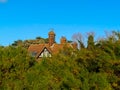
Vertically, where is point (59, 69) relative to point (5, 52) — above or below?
below

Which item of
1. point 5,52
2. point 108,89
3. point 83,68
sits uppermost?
point 5,52

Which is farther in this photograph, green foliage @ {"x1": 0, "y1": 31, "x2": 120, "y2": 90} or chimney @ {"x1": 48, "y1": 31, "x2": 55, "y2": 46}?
chimney @ {"x1": 48, "y1": 31, "x2": 55, "y2": 46}

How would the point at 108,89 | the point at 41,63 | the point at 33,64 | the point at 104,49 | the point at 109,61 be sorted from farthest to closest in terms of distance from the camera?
the point at 33,64 < the point at 41,63 < the point at 104,49 < the point at 109,61 < the point at 108,89

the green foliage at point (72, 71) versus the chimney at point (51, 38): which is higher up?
the chimney at point (51, 38)

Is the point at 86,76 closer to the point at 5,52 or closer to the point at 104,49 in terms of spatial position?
the point at 104,49

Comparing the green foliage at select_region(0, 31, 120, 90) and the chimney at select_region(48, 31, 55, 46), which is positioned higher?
the chimney at select_region(48, 31, 55, 46)

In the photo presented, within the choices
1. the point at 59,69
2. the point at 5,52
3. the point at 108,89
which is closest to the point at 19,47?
the point at 5,52

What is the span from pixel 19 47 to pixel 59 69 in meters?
3.18

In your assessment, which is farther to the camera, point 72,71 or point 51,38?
point 51,38

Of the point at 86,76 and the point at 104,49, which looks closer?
the point at 86,76

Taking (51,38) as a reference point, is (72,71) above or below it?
below

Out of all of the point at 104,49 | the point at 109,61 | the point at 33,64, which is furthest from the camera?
the point at 33,64

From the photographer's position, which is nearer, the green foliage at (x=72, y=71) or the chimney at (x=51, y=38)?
the green foliage at (x=72, y=71)

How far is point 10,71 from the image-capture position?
1434 cm
